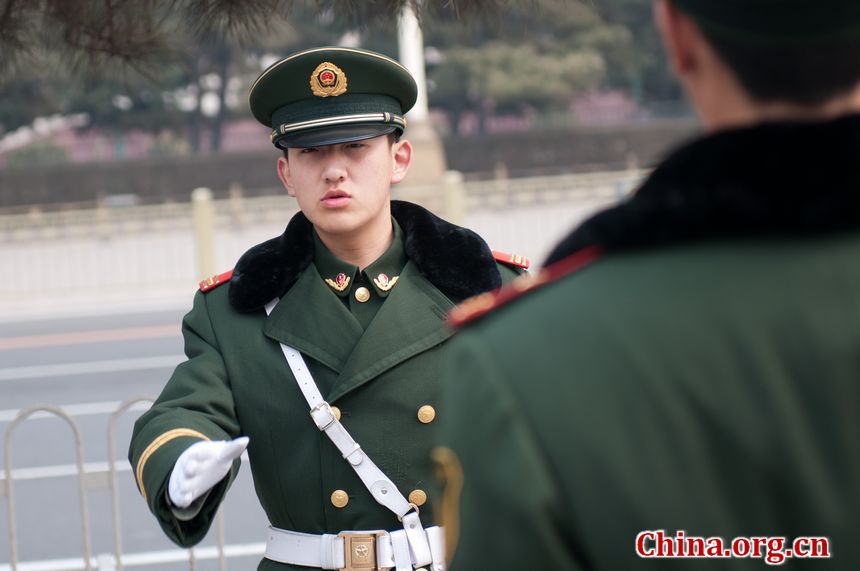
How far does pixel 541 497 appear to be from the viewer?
3.44 ft

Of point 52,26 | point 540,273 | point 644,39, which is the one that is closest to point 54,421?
point 52,26

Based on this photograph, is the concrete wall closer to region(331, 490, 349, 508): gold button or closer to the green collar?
the green collar

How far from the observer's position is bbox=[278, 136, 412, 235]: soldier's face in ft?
9.14

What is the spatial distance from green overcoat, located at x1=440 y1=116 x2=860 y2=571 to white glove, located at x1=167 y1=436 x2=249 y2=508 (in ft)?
3.32

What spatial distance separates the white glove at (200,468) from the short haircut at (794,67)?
1.17m

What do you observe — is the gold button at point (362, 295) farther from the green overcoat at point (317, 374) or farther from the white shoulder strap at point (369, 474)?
the white shoulder strap at point (369, 474)

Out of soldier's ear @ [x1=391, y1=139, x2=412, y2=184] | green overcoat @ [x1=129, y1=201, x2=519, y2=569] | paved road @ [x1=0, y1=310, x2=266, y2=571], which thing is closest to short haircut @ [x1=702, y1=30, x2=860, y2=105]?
green overcoat @ [x1=129, y1=201, x2=519, y2=569]

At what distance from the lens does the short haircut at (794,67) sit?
1089mm

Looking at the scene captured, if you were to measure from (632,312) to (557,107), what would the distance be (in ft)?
121

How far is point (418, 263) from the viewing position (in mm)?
2867

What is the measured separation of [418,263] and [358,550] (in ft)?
2.29

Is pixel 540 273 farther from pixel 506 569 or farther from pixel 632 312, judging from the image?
pixel 506 569

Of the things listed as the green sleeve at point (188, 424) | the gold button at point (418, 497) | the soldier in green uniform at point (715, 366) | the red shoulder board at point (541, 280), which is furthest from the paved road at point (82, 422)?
the soldier in green uniform at point (715, 366)

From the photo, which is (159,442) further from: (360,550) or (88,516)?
(88,516)
